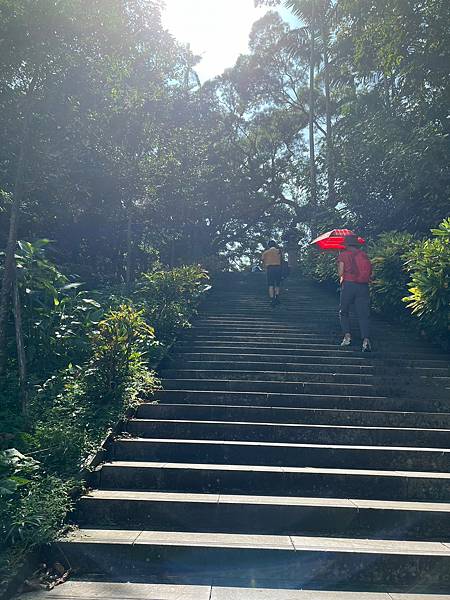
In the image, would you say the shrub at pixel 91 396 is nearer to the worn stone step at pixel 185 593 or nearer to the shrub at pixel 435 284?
the worn stone step at pixel 185 593

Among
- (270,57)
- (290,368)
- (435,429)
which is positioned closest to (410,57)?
(290,368)

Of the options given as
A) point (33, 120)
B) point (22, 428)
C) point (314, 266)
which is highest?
point (33, 120)

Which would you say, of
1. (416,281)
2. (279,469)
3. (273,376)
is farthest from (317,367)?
(279,469)

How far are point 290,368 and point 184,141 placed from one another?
1114 centimetres

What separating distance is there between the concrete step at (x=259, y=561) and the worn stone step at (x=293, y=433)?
1.49 meters

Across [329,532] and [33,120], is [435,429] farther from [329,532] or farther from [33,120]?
[33,120]

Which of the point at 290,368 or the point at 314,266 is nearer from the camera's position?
the point at 290,368

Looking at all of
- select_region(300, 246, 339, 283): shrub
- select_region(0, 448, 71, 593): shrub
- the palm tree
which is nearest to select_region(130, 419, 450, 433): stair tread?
select_region(0, 448, 71, 593): shrub

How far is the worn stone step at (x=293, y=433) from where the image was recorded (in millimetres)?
4863

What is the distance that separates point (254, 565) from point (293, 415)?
7.17 feet

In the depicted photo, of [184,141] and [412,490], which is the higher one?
[184,141]

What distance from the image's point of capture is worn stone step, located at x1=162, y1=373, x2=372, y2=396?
6.11 m

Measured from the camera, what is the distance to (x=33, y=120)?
604 centimetres

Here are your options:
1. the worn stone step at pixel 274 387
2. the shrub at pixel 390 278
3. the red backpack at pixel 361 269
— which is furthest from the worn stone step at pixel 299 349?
the shrub at pixel 390 278
